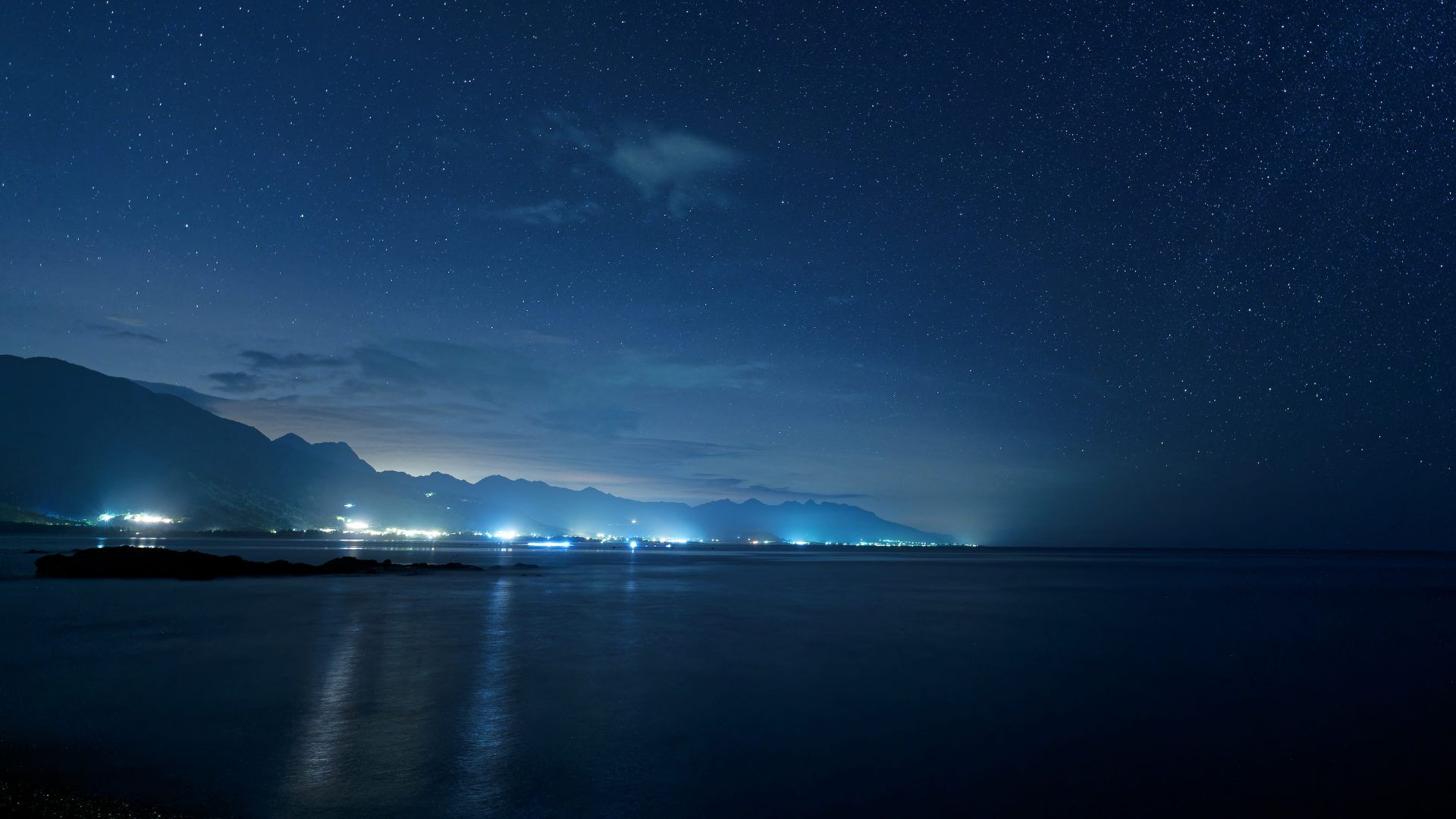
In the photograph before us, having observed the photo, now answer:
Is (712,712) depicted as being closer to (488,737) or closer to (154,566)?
(488,737)

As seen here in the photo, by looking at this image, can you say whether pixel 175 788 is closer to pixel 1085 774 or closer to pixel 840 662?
pixel 1085 774

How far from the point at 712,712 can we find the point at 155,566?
175ft

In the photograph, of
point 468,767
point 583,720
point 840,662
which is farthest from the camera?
point 840,662

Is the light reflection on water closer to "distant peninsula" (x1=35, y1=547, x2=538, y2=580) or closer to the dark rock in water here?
"distant peninsula" (x1=35, y1=547, x2=538, y2=580)

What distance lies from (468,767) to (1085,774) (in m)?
9.29

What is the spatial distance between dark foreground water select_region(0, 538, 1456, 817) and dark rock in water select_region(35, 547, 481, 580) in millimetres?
18748

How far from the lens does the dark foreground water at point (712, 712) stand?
32.7ft

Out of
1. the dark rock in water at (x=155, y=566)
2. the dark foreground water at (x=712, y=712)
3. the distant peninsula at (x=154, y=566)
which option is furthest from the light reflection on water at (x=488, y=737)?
the dark rock in water at (x=155, y=566)

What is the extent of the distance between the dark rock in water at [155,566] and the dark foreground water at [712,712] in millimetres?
18748

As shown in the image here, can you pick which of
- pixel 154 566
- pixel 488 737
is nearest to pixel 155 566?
pixel 154 566

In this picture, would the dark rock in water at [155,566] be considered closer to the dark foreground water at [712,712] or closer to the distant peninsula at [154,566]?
the distant peninsula at [154,566]

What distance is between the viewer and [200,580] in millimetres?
47594

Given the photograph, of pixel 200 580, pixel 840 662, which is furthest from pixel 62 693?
pixel 200 580

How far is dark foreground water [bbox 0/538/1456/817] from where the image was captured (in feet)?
32.7
